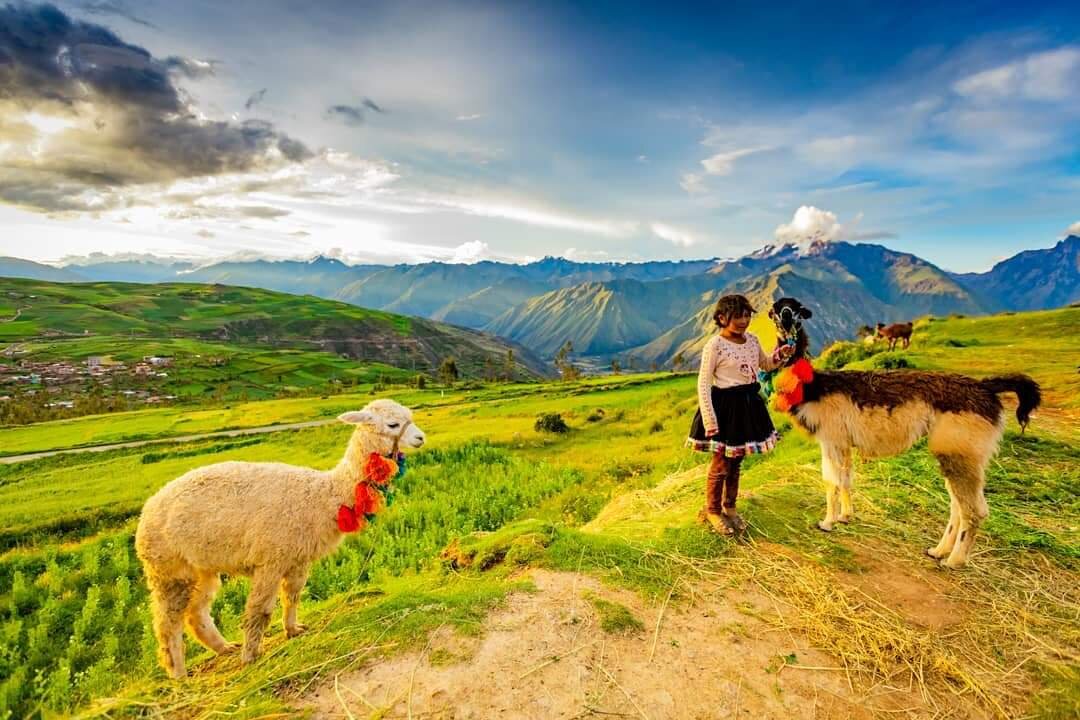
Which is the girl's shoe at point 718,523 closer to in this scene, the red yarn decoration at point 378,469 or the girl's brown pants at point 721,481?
the girl's brown pants at point 721,481

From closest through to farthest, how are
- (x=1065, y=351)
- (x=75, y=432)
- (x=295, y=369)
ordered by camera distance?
1. (x=1065, y=351)
2. (x=75, y=432)
3. (x=295, y=369)

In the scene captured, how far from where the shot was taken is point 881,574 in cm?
662

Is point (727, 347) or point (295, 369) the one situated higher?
point (727, 347)

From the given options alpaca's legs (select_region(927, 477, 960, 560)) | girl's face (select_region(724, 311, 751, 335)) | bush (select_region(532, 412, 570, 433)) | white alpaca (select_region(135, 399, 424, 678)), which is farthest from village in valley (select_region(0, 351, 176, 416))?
alpaca's legs (select_region(927, 477, 960, 560))

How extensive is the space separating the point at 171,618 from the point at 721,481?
761 centimetres

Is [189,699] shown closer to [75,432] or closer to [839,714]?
[839,714]

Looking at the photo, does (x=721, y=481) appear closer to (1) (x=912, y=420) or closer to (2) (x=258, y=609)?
(1) (x=912, y=420)

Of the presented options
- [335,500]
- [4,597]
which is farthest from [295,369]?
Result: [335,500]

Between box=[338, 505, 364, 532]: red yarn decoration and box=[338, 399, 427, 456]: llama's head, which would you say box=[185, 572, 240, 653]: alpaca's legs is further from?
box=[338, 399, 427, 456]: llama's head

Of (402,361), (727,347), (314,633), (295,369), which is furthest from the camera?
(402,361)

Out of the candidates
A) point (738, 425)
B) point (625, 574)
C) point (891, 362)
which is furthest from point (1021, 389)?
point (891, 362)

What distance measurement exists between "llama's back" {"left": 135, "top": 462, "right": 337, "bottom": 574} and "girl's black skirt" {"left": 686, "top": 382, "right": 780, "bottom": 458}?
5.69 metres

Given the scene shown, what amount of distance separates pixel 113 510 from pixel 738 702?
72.5ft

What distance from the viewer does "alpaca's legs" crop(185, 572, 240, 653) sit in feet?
20.3
